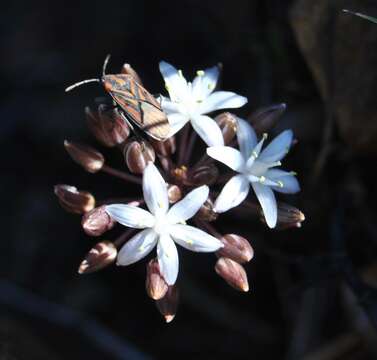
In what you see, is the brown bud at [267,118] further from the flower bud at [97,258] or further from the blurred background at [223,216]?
the flower bud at [97,258]

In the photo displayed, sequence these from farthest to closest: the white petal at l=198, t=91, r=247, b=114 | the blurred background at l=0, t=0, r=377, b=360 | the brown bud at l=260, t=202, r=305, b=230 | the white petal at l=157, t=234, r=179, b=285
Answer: the blurred background at l=0, t=0, r=377, b=360, the white petal at l=198, t=91, r=247, b=114, the brown bud at l=260, t=202, r=305, b=230, the white petal at l=157, t=234, r=179, b=285

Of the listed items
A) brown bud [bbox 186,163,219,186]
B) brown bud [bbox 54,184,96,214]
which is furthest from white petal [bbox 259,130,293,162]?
brown bud [bbox 54,184,96,214]

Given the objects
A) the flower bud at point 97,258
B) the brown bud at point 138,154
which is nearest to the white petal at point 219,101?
the brown bud at point 138,154

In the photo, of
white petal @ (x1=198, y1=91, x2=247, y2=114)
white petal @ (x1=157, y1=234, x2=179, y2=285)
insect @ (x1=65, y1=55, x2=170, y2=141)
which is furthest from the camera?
white petal @ (x1=198, y1=91, x2=247, y2=114)

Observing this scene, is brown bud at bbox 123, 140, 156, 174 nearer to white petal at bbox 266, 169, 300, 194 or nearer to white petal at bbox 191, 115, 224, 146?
white petal at bbox 191, 115, 224, 146

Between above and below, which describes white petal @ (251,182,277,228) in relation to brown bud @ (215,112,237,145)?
below

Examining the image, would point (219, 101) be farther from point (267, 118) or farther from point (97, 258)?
point (97, 258)

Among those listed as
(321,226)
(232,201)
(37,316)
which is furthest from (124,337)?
(232,201)
